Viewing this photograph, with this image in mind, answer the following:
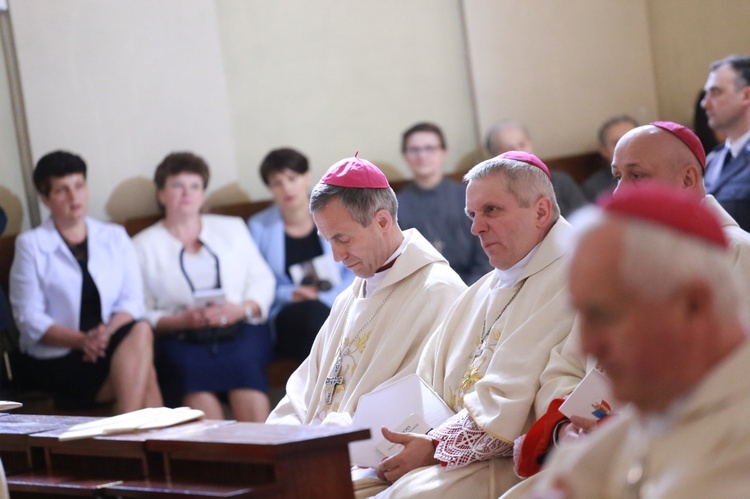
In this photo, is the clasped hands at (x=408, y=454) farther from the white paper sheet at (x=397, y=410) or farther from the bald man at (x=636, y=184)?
the bald man at (x=636, y=184)

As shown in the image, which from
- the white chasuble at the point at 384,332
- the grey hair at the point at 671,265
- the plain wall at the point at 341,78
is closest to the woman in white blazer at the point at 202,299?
the plain wall at the point at 341,78

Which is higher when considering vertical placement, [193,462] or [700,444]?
[700,444]

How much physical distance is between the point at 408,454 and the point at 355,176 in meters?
1.35

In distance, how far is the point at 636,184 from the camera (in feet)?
13.2

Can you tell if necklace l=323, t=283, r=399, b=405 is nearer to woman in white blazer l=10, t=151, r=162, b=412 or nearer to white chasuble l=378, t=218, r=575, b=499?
white chasuble l=378, t=218, r=575, b=499

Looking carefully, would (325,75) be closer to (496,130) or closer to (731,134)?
(496,130)

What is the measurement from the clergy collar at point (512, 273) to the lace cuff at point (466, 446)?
1.87ft

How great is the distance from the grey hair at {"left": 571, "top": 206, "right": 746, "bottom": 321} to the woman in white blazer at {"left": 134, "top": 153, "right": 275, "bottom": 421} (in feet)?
18.4

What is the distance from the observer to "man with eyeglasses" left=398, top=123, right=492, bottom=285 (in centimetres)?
846

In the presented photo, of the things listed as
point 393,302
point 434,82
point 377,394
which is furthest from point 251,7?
point 377,394

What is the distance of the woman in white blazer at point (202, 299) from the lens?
738 cm

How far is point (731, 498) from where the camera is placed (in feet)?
6.04

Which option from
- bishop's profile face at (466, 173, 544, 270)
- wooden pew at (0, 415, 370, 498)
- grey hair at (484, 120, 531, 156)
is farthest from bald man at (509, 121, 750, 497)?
grey hair at (484, 120, 531, 156)

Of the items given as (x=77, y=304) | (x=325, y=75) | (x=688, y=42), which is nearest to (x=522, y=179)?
(x=77, y=304)
